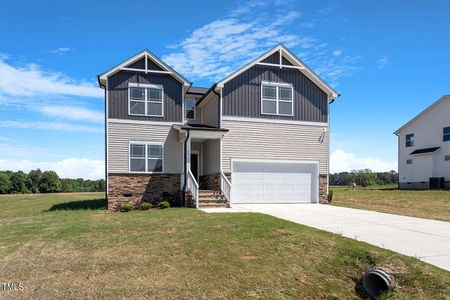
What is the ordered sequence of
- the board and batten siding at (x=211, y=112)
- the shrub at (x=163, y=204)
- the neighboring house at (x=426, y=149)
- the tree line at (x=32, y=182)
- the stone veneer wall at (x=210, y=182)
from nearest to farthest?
the shrub at (x=163, y=204) → the stone veneer wall at (x=210, y=182) → the board and batten siding at (x=211, y=112) → the neighboring house at (x=426, y=149) → the tree line at (x=32, y=182)

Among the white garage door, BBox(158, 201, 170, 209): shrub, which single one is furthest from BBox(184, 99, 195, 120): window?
BBox(158, 201, 170, 209): shrub

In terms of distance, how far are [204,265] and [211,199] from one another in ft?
33.5

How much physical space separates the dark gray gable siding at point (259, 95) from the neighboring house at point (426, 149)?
62.9ft

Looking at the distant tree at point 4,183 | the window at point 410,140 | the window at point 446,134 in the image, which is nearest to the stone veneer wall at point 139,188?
the window at point 446,134

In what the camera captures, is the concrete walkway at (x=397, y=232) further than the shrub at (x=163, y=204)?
No

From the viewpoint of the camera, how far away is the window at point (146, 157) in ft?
62.0

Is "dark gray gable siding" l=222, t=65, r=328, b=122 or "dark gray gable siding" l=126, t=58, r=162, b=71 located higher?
"dark gray gable siding" l=126, t=58, r=162, b=71

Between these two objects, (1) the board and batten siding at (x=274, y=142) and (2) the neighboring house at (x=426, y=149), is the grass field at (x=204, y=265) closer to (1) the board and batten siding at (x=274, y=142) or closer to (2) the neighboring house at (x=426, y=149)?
(1) the board and batten siding at (x=274, y=142)

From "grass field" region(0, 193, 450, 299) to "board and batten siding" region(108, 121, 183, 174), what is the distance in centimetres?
798

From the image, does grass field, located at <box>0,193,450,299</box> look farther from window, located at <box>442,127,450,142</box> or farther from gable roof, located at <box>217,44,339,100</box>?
window, located at <box>442,127,450,142</box>

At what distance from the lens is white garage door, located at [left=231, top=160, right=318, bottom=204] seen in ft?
63.4

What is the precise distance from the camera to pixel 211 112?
68.0 feet

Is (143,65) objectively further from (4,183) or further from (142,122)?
(4,183)

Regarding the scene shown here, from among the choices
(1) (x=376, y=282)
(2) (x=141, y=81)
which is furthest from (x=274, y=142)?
(1) (x=376, y=282)
